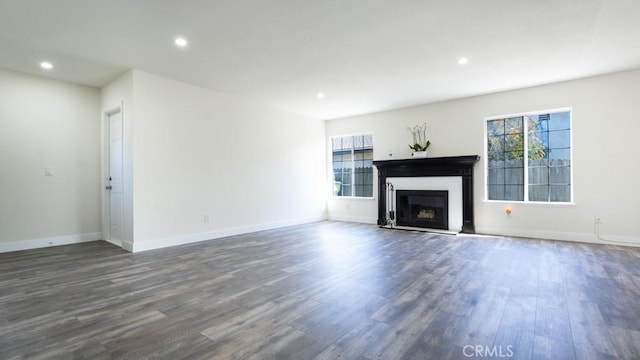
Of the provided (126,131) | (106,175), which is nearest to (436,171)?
(126,131)

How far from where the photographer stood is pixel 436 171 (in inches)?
237

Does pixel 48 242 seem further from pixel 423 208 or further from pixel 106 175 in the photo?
pixel 423 208

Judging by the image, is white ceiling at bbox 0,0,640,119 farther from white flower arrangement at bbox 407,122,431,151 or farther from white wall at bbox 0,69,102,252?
white flower arrangement at bbox 407,122,431,151

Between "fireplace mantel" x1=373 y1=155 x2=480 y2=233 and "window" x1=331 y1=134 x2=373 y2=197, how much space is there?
483 mm

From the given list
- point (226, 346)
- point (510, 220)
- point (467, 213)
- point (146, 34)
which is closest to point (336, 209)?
point (467, 213)

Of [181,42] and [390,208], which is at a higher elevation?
[181,42]

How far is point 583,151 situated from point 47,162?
833 centimetres

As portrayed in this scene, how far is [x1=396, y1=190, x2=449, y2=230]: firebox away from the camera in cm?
591

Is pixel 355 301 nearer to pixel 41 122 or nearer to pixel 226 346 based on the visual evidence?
pixel 226 346

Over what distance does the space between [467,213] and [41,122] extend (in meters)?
7.20

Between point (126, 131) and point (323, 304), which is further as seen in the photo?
point (126, 131)

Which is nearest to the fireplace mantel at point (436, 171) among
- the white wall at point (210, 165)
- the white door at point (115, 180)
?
the white wall at point (210, 165)

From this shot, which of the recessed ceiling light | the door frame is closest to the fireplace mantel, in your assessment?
the recessed ceiling light

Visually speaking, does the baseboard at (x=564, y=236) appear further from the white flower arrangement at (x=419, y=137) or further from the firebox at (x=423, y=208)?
the white flower arrangement at (x=419, y=137)
